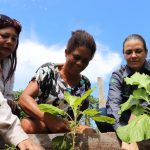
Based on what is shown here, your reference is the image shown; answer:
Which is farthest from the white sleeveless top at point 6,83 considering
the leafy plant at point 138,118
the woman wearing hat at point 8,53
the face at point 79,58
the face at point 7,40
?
the leafy plant at point 138,118

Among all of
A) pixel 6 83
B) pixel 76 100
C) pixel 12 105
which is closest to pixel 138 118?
pixel 76 100

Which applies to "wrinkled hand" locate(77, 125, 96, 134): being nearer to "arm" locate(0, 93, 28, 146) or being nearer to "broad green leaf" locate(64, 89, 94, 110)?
"broad green leaf" locate(64, 89, 94, 110)

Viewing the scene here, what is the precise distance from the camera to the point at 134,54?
3.40m

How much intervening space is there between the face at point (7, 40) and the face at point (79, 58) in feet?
1.41

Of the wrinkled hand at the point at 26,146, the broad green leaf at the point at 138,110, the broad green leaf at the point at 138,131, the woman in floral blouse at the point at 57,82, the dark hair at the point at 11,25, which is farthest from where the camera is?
the dark hair at the point at 11,25

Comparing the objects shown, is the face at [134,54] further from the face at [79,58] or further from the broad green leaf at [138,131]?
the broad green leaf at [138,131]

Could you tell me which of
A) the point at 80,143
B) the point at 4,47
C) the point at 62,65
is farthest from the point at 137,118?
the point at 4,47

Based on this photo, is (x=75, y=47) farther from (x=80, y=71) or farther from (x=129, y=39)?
(x=129, y=39)

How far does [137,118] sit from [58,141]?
20.0 inches

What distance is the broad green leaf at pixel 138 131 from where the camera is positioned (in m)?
2.62

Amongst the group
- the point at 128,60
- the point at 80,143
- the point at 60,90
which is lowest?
the point at 80,143

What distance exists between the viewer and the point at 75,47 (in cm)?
319

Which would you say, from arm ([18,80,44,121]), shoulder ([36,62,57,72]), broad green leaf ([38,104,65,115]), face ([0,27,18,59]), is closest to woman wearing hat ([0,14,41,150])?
face ([0,27,18,59])

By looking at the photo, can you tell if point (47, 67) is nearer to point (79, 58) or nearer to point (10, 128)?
point (79, 58)
